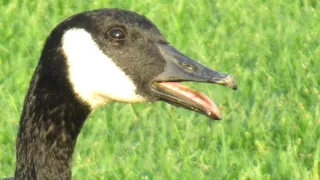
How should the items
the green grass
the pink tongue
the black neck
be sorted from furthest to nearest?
the green grass
the black neck
the pink tongue

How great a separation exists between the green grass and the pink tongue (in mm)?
1432

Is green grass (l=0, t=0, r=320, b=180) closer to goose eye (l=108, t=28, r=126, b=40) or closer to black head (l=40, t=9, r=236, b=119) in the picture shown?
black head (l=40, t=9, r=236, b=119)

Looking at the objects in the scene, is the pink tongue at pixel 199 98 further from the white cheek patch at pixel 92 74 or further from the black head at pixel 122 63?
the white cheek patch at pixel 92 74

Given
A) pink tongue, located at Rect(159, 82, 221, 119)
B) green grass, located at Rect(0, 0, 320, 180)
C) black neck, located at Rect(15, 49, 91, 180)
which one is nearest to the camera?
Answer: pink tongue, located at Rect(159, 82, 221, 119)

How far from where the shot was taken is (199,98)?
5.49 meters

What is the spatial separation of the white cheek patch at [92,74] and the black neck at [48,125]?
0.05 metres

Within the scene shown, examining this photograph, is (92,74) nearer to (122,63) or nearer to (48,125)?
(122,63)

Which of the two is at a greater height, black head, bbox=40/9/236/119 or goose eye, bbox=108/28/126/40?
goose eye, bbox=108/28/126/40

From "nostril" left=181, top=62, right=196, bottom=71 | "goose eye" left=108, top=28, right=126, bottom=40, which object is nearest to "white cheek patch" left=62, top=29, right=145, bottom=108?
"goose eye" left=108, top=28, right=126, bottom=40

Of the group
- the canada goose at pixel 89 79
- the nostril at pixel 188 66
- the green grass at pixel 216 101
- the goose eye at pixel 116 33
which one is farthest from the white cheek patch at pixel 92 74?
the green grass at pixel 216 101

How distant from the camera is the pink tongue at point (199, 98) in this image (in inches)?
213

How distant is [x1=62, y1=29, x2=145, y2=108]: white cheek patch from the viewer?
5.50 m

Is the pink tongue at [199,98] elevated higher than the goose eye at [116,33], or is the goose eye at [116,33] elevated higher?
the goose eye at [116,33]

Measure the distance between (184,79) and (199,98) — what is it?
0.48ft
